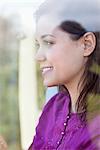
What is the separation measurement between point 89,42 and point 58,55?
98 millimetres

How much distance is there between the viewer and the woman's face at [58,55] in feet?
3.80

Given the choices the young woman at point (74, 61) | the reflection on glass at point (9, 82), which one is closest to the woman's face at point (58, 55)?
the young woman at point (74, 61)

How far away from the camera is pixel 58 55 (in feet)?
3.84

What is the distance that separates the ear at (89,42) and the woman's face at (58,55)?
12 mm

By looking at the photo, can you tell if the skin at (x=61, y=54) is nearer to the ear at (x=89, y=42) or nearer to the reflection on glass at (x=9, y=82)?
the ear at (x=89, y=42)

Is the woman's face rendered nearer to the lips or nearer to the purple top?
the lips

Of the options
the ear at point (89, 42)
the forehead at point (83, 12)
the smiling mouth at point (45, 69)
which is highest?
the forehead at point (83, 12)

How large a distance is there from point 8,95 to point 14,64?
10 centimetres

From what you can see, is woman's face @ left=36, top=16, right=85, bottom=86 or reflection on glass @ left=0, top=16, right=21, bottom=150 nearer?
woman's face @ left=36, top=16, right=85, bottom=86

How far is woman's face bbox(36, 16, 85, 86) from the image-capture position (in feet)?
3.80

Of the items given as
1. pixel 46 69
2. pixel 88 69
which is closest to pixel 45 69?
pixel 46 69

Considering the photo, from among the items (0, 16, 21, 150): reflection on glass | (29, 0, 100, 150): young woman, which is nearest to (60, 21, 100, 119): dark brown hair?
(29, 0, 100, 150): young woman

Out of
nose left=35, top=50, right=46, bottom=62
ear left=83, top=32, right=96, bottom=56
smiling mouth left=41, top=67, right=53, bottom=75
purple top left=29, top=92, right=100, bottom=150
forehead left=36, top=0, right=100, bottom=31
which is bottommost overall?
purple top left=29, top=92, right=100, bottom=150

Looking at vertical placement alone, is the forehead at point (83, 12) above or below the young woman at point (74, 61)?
above
